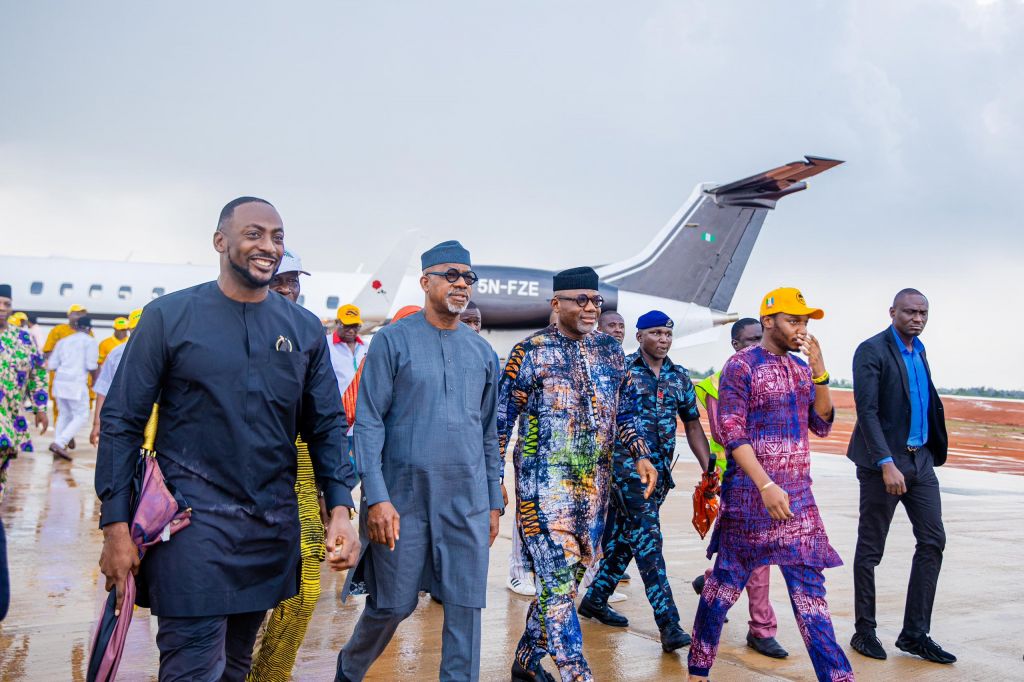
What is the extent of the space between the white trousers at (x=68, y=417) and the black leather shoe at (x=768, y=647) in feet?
31.1

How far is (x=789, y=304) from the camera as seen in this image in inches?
160

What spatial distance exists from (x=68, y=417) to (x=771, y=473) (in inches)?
405

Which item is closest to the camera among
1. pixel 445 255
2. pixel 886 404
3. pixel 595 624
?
pixel 445 255

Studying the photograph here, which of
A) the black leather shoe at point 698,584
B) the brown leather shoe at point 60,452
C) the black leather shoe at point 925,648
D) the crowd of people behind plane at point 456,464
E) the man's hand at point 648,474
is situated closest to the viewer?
the crowd of people behind plane at point 456,464

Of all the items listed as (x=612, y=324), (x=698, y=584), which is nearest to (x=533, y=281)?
(x=612, y=324)

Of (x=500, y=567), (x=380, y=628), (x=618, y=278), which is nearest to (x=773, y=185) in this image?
(x=618, y=278)

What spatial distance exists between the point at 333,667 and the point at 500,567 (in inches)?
96.2

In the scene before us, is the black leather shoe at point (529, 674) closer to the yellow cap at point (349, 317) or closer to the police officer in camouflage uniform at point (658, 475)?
the police officer in camouflage uniform at point (658, 475)

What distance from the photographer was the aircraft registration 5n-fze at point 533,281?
2059 cm

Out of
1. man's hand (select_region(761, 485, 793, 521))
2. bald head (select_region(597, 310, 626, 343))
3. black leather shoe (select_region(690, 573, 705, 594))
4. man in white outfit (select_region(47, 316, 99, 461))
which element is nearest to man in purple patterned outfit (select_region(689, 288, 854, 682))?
man's hand (select_region(761, 485, 793, 521))

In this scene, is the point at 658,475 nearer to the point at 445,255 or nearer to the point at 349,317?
the point at 445,255

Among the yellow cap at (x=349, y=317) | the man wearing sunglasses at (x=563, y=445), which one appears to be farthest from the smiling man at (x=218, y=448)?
the yellow cap at (x=349, y=317)

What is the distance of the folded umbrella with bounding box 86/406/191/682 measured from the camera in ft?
8.38

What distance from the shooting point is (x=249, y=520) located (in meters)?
→ 2.75
